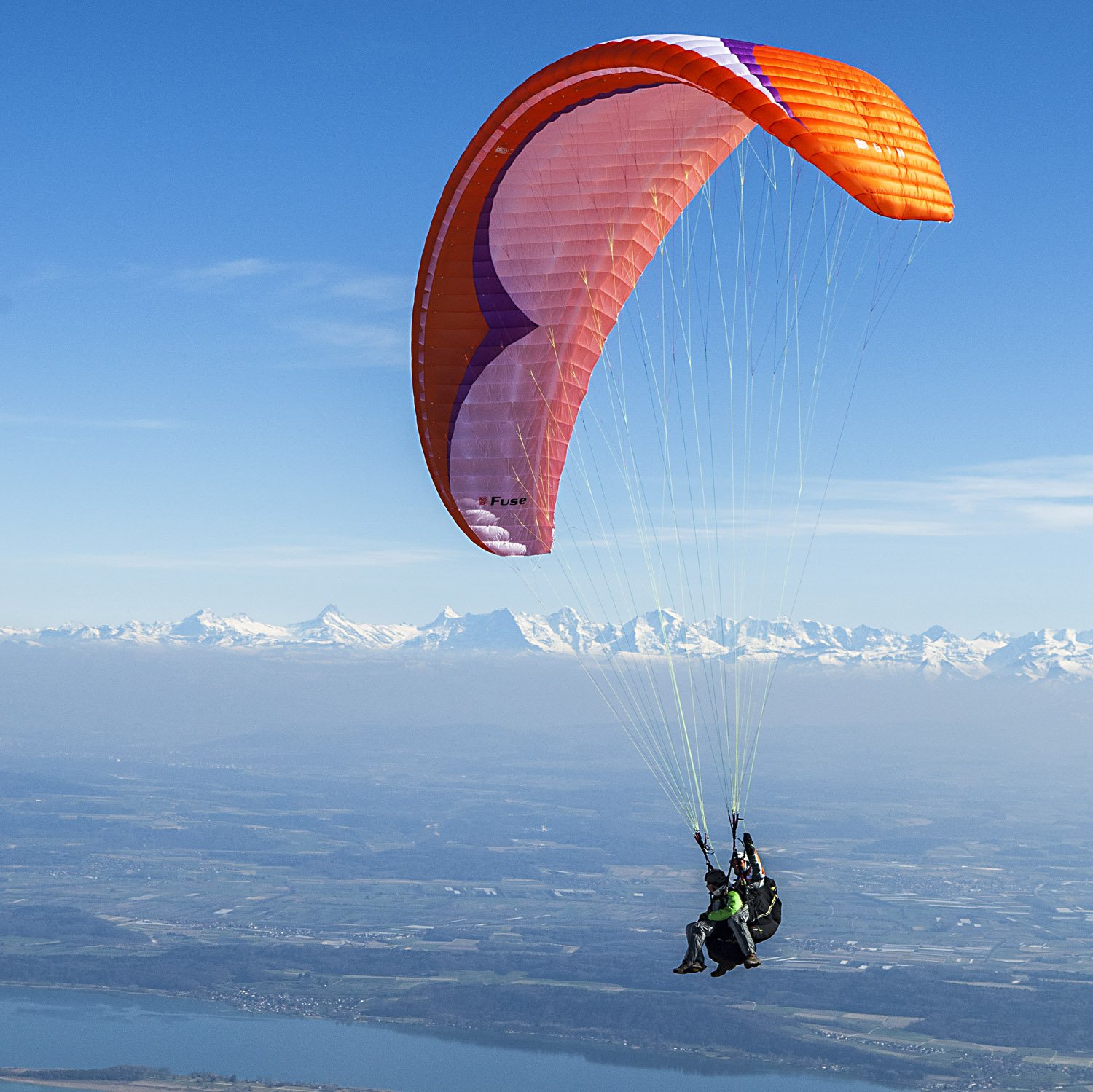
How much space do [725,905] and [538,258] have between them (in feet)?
25.3

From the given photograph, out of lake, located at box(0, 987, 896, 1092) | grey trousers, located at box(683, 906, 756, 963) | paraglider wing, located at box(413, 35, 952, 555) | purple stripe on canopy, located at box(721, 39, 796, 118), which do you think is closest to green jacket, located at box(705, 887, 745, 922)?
grey trousers, located at box(683, 906, 756, 963)

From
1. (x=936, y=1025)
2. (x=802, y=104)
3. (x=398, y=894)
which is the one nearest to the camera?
(x=802, y=104)

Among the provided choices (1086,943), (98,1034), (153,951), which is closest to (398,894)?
(153,951)

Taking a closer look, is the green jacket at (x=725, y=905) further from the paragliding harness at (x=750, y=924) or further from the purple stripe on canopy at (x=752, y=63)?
the purple stripe on canopy at (x=752, y=63)

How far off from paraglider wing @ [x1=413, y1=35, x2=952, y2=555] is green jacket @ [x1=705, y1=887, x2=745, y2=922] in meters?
5.37

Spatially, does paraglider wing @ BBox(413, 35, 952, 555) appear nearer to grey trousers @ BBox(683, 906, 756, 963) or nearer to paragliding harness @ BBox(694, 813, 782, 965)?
paragliding harness @ BBox(694, 813, 782, 965)

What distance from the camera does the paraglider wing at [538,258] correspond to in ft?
47.5

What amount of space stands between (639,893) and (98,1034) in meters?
79.7

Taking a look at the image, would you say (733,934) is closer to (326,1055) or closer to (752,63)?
(752,63)

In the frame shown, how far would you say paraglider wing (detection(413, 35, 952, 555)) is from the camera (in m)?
14.5

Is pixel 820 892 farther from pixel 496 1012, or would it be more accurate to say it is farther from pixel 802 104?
pixel 802 104

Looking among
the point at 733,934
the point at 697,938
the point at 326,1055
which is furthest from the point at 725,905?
the point at 326,1055

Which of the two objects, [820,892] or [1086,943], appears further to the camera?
[820,892]

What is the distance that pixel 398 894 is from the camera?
161 m
